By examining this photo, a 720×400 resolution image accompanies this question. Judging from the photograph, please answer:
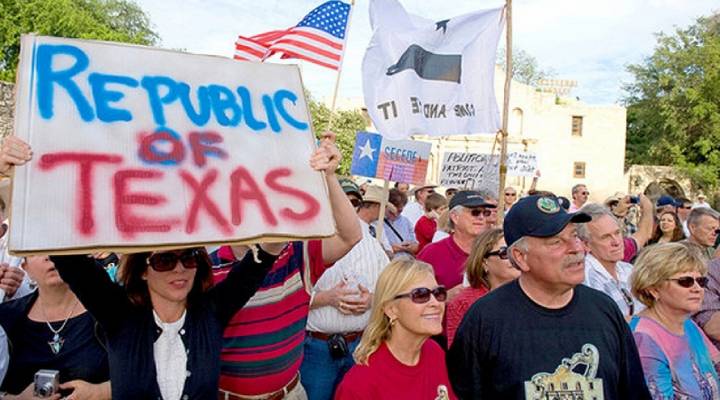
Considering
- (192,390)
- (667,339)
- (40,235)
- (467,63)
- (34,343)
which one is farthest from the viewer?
(467,63)

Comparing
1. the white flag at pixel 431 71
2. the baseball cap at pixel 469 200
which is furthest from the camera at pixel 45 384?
the white flag at pixel 431 71

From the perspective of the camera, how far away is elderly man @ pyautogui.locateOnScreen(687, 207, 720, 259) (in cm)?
610

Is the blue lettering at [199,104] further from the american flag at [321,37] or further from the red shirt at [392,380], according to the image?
the american flag at [321,37]

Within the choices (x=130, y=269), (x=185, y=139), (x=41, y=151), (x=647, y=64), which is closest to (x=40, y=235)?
(x=41, y=151)

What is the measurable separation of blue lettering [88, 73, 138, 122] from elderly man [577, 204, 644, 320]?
9.83 ft

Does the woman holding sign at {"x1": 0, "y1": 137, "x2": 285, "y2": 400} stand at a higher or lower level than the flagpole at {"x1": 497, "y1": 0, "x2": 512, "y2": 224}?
lower

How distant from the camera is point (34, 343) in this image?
9.44 feet

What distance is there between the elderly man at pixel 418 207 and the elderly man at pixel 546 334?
618 cm

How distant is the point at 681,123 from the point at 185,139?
38664 millimetres

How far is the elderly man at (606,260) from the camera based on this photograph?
4.10m

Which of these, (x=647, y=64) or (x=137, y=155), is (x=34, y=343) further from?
(x=647, y=64)

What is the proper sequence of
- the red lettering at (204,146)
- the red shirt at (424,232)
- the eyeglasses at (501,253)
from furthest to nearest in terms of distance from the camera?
the red shirt at (424,232), the eyeglasses at (501,253), the red lettering at (204,146)

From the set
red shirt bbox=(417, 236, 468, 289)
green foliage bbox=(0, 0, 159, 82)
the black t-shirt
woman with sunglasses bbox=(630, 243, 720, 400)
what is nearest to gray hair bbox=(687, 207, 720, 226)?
red shirt bbox=(417, 236, 468, 289)

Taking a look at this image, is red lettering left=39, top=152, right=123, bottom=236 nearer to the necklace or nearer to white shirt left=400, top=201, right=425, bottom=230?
the necklace
